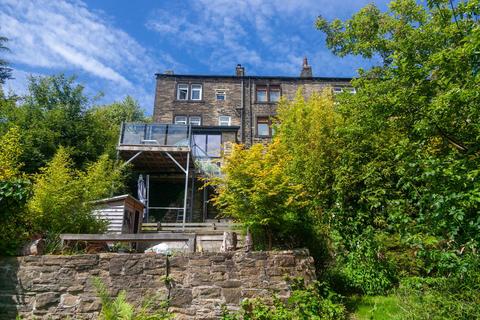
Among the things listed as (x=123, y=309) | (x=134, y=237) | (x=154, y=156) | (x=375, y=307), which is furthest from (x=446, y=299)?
(x=154, y=156)

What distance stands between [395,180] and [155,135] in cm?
1159

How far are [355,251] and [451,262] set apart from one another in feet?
8.21

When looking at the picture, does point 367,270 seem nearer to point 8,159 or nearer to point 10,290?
point 10,290

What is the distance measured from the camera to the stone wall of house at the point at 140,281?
6.11 meters

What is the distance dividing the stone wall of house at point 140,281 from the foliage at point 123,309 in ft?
0.51

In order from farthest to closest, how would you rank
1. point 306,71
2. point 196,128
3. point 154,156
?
point 306,71
point 196,128
point 154,156

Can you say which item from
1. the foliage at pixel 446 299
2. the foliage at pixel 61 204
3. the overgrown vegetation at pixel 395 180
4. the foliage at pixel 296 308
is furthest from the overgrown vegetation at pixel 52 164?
the foliage at pixel 446 299

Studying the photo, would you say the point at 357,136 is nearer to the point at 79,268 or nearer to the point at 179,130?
the point at 79,268

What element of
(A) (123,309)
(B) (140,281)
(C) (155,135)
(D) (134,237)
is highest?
(C) (155,135)

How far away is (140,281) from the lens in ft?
20.5

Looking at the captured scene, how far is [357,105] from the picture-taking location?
365 inches

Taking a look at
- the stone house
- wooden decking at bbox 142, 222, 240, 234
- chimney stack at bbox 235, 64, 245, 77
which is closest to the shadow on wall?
wooden decking at bbox 142, 222, 240, 234

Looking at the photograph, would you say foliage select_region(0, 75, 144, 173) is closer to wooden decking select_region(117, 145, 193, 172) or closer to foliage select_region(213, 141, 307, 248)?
wooden decking select_region(117, 145, 193, 172)

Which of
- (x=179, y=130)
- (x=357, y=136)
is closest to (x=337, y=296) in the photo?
(x=357, y=136)
